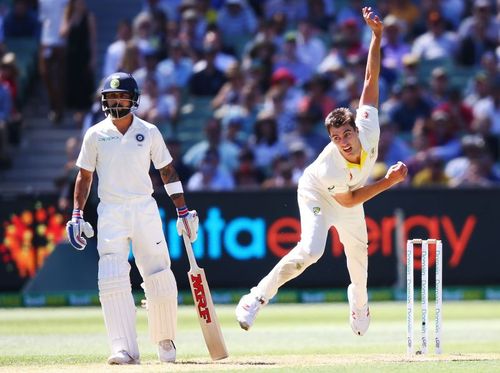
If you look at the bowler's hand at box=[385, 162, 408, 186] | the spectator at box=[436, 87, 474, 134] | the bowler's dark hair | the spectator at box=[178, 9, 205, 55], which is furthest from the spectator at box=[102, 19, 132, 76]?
the bowler's hand at box=[385, 162, 408, 186]

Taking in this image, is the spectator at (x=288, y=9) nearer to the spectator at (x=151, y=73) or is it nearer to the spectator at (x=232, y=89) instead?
the spectator at (x=232, y=89)

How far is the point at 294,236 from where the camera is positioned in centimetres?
1426

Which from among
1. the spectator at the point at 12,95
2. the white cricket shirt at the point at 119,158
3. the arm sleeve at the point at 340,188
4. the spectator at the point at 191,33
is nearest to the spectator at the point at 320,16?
the spectator at the point at 191,33

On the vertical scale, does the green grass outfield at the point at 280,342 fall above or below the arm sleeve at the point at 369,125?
below

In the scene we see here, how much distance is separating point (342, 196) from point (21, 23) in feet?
34.3

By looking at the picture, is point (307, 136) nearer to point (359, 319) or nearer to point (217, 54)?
point (217, 54)

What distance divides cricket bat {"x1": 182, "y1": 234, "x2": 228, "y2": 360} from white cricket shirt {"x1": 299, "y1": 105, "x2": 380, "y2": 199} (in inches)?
39.3

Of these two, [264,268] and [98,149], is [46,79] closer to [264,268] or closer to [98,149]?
[264,268]

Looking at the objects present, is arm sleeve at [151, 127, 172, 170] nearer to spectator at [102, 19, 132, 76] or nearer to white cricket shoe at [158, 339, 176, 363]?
white cricket shoe at [158, 339, 176, 363]

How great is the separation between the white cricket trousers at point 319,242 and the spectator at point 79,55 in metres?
8.35

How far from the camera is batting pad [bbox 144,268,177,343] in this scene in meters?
8.00

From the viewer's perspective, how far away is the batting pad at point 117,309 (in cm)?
782

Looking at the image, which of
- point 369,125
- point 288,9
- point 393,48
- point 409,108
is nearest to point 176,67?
point 288,9

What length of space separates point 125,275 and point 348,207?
61.8 inches
